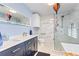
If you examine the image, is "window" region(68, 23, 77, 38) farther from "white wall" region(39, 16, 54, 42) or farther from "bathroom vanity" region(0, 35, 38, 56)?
"bathroom vanity" region(0, 35, 38, 56)

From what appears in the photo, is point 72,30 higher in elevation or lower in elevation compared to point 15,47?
higher

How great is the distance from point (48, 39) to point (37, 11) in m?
1.03

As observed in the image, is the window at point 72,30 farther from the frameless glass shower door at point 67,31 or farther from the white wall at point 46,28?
the white wall at point 46,28

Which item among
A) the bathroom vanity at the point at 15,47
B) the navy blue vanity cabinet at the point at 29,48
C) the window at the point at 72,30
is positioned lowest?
the navy blue vanity cabinet at the point at 29,48

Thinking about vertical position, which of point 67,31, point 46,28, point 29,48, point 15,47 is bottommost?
point 29,48

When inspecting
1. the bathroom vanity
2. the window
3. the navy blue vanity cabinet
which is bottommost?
the navy blue vanity cabinet

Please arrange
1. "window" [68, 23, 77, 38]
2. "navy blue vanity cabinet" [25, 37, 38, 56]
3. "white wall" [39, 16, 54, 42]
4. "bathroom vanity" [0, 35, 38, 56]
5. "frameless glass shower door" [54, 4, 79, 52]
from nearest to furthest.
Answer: "bathroom vanity" [0, 35, 38, 56] → "navy blue vanity cabinet" [25, 37, 38, 56] → "frameless glass shower door" [54, 4, 79, 52] → "window" [68, 23, 77, 38] → "white wall" [39, 16, 54, 42]

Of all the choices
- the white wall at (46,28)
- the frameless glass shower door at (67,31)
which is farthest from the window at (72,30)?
the white wall at (46,28)

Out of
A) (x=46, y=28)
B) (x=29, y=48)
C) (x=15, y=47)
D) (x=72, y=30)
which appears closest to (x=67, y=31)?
(x=72, y=30)

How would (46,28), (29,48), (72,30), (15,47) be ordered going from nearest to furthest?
(15,47), (29,48), (72,30), (46,28)

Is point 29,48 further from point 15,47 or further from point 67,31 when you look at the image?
point 67,31

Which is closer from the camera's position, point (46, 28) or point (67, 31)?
point (67, 31)

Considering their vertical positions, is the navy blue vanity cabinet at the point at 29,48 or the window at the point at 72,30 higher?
the window at the point at 72,30

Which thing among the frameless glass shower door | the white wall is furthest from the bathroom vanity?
the frameless glass shower door
